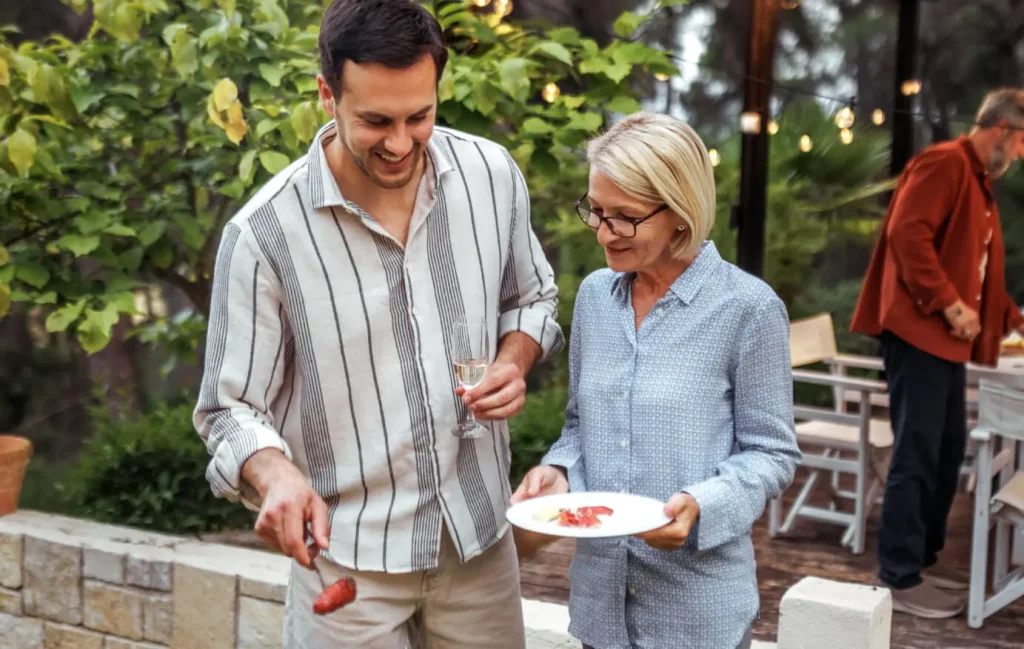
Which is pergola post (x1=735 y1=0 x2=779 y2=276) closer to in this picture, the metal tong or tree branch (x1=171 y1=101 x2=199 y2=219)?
tree branch (x1=171 y1=101 x2=199 y2=219)

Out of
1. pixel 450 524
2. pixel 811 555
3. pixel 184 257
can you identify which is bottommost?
pixel 811 555

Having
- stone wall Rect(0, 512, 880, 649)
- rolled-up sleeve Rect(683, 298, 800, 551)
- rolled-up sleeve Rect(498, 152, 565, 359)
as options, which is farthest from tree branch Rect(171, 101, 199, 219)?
rolled-up sleeve Rect(683, 298, 800, 551)

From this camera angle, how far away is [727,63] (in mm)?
6621

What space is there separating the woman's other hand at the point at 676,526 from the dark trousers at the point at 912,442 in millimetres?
2557

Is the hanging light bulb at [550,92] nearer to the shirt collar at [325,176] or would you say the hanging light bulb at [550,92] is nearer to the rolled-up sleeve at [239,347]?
the shirt collar at [325,176]

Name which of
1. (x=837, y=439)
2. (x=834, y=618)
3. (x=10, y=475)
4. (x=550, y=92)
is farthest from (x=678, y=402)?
(x=837, y=439)

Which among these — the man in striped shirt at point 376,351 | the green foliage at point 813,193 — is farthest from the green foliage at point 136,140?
the green foliage at point 813,193

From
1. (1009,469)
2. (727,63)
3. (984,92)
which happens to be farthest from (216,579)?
(984,92)

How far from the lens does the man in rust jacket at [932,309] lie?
157 inches

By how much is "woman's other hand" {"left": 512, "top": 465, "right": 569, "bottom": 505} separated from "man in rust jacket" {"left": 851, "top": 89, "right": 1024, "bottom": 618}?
2.40m

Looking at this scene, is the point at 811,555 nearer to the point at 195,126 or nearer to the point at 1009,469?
the point at 1009,469

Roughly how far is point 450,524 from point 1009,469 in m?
3.69

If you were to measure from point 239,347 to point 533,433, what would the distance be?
325 cm

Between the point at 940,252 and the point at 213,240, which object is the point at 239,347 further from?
the point at 940,252
